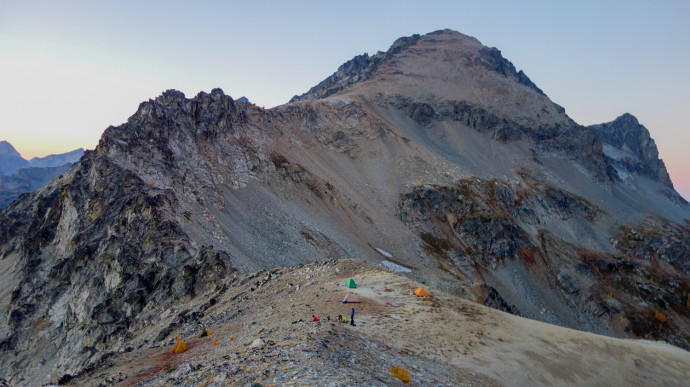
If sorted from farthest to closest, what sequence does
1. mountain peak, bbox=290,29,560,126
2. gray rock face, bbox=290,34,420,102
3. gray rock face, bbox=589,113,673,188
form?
1. gray rock face, bbox=589,113,673,188
2. gray rock face, bbox=290,34,420,102
3. mountain peak, bbox=290,29,560,126

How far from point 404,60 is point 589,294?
307 feet

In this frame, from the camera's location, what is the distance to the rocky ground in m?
11.3

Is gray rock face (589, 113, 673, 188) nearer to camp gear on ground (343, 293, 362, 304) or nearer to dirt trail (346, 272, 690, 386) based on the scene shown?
dirt trail (346, 272, 690, 386)

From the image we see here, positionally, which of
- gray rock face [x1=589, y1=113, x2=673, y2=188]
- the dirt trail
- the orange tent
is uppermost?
gray rock face [x1=589, y1=113, x2=673, y2=188]

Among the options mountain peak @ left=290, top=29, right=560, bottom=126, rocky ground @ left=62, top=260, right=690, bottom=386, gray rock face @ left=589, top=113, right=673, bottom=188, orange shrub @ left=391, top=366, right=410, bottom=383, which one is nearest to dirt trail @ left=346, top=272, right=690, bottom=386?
rocky ground @ left=62, top=260, right=690, bottom=386

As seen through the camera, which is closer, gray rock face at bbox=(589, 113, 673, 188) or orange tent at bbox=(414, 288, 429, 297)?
orange tent at bbox=(414, 288, 429, 297)

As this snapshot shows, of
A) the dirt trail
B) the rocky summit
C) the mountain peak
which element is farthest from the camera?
the mountain peak

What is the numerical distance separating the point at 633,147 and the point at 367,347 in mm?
185567

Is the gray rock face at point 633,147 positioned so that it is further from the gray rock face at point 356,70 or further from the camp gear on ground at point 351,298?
the camp gear on ground at point 351,298

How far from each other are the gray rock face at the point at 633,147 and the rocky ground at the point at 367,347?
14854cm

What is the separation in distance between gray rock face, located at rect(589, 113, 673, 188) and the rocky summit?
21.3 metres

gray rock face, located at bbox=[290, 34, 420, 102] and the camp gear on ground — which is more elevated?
gray rock face, located at bbox=[290, 34, 420, 102]

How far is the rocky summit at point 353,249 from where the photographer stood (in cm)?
1631

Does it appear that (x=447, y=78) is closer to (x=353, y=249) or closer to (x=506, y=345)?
(x=353, y=249)
